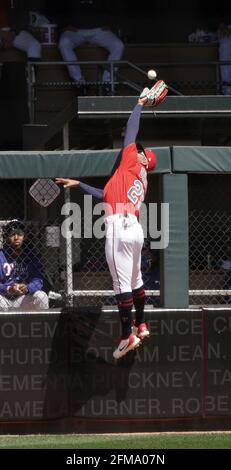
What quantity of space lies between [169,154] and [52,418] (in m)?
2.49

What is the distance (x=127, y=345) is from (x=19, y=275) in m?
1.37

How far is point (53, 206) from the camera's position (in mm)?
10734

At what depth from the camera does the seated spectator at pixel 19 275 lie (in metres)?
9.18

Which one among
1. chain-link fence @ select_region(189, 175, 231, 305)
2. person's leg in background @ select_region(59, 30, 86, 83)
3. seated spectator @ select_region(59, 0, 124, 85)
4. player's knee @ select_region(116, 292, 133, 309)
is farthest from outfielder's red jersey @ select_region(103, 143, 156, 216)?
person's leg in background @ select_region(59, 30, 86, 83)

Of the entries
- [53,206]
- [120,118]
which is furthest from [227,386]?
[120,118]

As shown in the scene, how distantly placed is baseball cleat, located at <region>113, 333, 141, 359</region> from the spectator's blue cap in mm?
1466

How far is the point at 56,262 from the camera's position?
9375 mm

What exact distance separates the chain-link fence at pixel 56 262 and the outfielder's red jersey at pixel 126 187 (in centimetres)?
75

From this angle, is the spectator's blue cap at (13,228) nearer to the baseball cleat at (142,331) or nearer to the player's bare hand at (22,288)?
the player's bare hand at (22,288)

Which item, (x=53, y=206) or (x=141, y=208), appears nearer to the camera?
(x=141, y=208)

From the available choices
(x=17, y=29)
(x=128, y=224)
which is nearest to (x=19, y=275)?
(x=128, y=224)

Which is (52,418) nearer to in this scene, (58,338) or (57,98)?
(58,338)

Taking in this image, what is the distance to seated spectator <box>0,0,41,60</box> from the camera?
48.9ft
